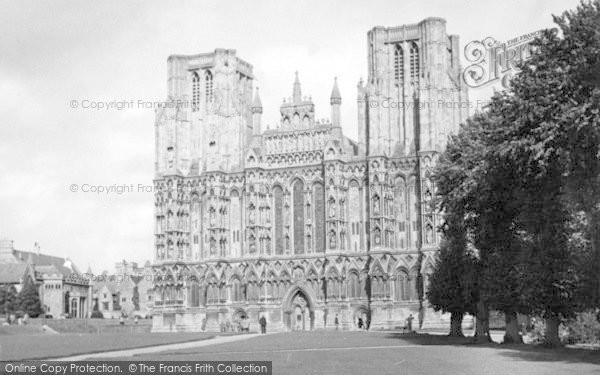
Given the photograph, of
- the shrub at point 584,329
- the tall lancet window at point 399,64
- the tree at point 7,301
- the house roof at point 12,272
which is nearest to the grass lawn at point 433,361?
the shrub at point 584,329

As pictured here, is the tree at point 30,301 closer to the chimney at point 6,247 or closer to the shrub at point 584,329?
the chimney at point 6,247

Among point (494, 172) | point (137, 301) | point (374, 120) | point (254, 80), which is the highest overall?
point (254, 80)

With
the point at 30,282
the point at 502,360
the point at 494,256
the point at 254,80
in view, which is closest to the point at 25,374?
the point at 502,360

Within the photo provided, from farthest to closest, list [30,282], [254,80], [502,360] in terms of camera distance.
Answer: [30,282], [254,80], [502,360]

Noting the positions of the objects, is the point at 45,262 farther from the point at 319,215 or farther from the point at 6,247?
the point at 319,215

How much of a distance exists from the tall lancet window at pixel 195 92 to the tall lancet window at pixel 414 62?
22975mm

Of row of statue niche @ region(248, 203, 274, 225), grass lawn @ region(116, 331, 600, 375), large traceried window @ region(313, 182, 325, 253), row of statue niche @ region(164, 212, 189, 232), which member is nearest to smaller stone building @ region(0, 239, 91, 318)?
row of statue niche @ region(164, 212, 189, 232)

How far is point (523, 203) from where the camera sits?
40.3 meters

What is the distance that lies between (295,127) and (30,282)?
50.5 m

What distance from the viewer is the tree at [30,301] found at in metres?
117

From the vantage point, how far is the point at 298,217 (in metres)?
90.4

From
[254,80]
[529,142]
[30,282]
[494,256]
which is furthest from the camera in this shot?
[30,282]

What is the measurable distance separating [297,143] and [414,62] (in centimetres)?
1368

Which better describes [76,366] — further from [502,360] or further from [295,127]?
[295,127]
